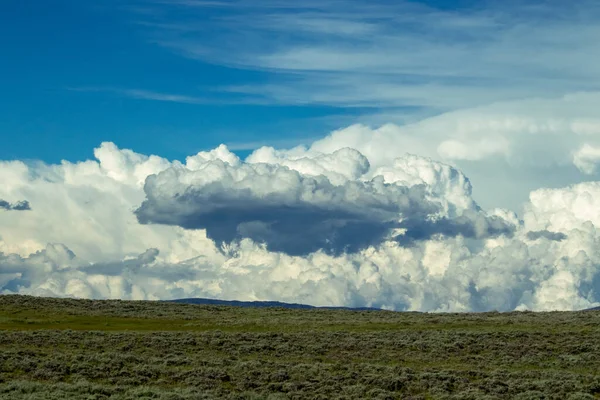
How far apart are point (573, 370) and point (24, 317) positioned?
1869 inches

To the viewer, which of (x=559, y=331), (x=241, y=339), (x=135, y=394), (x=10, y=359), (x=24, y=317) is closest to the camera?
(x=135, y=394)

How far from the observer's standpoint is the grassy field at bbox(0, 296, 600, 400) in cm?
4222

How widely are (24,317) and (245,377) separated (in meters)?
32.9

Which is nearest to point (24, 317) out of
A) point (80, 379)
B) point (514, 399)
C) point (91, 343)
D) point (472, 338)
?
point (91, 343)

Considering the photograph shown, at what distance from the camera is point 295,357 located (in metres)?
51.9

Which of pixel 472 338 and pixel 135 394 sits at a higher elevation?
pixel 472 338

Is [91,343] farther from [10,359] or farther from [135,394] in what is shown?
[135,394]

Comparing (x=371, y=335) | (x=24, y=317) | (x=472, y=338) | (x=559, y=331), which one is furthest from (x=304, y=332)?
(x=24, y=317)

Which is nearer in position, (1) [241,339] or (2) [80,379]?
(2) [80,379]

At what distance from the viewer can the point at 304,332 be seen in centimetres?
6097

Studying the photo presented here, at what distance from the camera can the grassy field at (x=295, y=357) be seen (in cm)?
4222

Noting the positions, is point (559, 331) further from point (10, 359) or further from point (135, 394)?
point (10, 359)

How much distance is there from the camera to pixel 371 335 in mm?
59531

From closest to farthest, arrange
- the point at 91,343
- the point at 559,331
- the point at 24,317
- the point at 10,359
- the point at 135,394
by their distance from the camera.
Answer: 1. the point at 135,394
2. the point at 10,359
3. the point at 91,343
4. the point at 559,331
5. the point at 24,317
